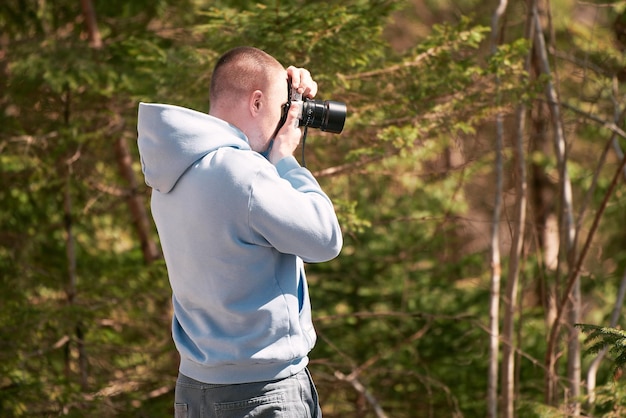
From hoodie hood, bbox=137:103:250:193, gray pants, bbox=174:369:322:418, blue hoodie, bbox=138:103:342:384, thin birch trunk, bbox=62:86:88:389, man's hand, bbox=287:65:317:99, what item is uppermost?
man's hand, bbox=287:65:317:99

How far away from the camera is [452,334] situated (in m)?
6.09

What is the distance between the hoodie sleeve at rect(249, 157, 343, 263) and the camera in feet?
6.82

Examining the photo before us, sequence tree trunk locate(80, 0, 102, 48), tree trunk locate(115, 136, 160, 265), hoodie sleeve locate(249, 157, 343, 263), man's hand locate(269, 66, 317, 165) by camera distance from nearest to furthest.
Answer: hoodie sleeve locate(249, 157, 343, 263)
man's hand locate(269, 66, 317, 165)
tree trunk locate(80, 0, 102, 48)
tree trunk locate(115, 136, 160, 265)

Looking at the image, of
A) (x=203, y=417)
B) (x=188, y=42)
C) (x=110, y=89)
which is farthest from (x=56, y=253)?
(x=203, y=417)

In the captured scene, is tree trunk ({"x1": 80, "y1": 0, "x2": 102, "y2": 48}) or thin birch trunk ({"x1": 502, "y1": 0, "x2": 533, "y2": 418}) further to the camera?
tree trunk ({"x1": 80, "y1": 0, "x2": 102, "y2": 48})

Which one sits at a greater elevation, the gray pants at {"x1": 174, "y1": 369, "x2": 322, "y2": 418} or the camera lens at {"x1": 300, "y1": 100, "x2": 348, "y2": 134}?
the camera lens at {"x1": 300, "y1": 100, "x2": 348, "y2": 134}

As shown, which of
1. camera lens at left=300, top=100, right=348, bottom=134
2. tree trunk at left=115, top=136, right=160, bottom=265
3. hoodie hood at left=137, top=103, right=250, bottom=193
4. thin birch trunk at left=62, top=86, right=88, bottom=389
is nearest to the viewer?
hoodie hood at left=137, top=103, right=250, bottom=193

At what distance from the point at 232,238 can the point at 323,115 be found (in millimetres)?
644

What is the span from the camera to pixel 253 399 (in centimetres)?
227

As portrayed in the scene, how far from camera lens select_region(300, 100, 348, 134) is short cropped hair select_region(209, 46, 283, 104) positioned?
0.20 meters

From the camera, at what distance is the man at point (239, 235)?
83.4 inches

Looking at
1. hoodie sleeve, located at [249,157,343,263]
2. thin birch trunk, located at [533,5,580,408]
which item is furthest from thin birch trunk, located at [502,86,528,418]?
hoodie sleeve, located at [249,157,343,263]

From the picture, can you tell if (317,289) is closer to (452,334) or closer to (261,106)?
(452,334)

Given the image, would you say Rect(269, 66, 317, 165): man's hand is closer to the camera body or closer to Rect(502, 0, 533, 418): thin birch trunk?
the camera body
